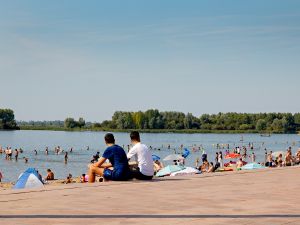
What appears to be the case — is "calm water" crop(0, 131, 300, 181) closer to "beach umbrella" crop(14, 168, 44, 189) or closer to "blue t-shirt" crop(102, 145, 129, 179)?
"beach umbrella" crop(14, 168, 44, 189)

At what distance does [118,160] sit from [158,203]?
2.94 m

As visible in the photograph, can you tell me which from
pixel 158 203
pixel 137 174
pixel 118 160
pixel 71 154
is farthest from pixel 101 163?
pixel 71 154

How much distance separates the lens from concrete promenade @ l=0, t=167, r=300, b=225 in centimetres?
645

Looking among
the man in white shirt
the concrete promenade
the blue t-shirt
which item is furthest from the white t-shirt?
the blue t-shirt

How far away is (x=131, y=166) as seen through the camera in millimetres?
11305

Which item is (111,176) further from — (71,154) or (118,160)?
(71,154)

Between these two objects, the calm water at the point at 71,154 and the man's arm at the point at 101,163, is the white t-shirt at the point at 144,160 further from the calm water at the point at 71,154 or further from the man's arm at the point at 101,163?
the calm water at the point at 71,154

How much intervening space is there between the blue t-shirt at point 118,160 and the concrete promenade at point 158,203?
0.38 meters

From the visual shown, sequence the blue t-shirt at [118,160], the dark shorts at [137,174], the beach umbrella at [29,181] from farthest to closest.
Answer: the beach umbrella at [29,181], the dark shorts at [137,174], the blue t-shirt at [118,160]

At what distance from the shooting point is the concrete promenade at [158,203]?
21.1 ft

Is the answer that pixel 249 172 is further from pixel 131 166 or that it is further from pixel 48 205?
pixel 48 205

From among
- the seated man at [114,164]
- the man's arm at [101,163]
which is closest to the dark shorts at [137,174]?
the seated man at [114,164]

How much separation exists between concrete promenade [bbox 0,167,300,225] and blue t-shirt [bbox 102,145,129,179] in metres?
0.38

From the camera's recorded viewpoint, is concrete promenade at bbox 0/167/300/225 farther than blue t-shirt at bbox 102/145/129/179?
No
